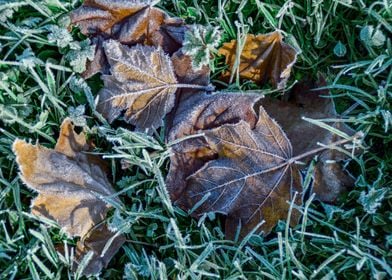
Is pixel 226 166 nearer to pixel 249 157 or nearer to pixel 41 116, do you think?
pixel 249 157

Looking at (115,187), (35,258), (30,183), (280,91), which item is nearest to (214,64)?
(280,91)

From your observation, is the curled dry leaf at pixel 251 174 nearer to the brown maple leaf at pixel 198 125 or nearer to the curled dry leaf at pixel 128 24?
the brown maple leaf at pixel 198 125

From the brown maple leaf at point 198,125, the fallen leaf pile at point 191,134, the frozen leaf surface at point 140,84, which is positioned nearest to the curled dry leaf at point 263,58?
the fallen leaf pile at point 191,134

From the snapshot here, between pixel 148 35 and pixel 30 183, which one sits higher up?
pixel 148 35

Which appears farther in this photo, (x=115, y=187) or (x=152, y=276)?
(x=115, y=187)

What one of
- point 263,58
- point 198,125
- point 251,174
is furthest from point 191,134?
point 263,58

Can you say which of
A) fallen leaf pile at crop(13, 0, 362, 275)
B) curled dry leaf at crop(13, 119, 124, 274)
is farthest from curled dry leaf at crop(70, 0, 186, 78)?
curled dry leaf at crop(13, 119, 124, 274)
